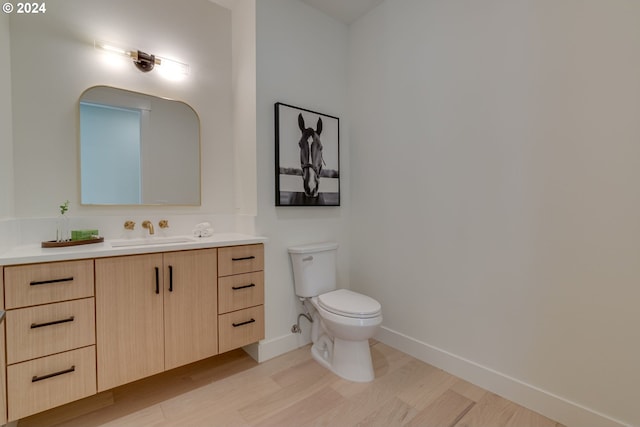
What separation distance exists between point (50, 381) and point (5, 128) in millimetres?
1297

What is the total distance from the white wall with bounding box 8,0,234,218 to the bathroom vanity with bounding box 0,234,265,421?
417mm

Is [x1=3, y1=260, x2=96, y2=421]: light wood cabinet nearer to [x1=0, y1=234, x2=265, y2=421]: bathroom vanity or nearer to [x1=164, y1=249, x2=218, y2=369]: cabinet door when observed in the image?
[x1=0, y1=234, x2=265, y2=421]: bathroom vanity

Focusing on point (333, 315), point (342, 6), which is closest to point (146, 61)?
point (342, 6)

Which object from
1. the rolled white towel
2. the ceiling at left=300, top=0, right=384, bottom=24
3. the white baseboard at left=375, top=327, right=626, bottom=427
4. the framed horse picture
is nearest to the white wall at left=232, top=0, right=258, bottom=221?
the framed horse picture

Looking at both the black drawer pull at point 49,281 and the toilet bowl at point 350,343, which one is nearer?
the black drawer pull at point 49,281

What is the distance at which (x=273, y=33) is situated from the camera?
6.92ft

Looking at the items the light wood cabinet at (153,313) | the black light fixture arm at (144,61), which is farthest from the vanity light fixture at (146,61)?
the light wood cabinet at (153,313)

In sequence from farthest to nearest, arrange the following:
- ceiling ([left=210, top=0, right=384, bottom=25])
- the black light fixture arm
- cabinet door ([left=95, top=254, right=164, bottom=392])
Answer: ceiling ([left=210, top=0, right=384, bottom=25])
the black light fixture arm
cabinet door ([left=95, top=254, right=164, bottom=392])

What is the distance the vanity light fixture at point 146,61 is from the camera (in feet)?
5.90

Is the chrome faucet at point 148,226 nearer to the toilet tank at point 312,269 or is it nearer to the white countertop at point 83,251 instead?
the white countertop at point 83,251

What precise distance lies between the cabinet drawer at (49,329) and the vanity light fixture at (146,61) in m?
1.50

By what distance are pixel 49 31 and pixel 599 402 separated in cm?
351

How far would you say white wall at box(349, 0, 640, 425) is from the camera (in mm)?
1317

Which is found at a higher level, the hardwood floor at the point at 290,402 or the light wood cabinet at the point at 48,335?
the light wood cabinet at the point at 48,335
